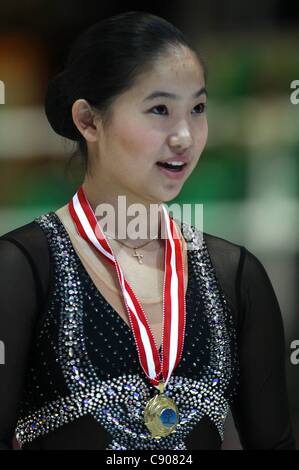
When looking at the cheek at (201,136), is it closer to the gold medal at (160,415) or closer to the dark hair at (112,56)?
the dark hair at (112,56)

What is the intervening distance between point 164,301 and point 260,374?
27cm

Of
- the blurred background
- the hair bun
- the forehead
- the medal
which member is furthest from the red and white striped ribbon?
the blurred background

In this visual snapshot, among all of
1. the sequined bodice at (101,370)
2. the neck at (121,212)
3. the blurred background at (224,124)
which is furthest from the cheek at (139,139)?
the blurred background at (224,124)

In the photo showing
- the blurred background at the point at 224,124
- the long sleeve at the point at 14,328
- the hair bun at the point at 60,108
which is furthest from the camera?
the blurred background at the point at 224,124

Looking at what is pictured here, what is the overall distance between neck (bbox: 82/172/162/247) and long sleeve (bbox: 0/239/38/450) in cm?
21

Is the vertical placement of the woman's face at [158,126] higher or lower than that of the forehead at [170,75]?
lower

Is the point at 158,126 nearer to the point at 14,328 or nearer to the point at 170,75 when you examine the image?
the point at 170,75

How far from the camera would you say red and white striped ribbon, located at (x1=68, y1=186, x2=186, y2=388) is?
1795 millimetres

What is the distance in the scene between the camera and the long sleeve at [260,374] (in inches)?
76.0

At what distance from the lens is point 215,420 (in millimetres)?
1865

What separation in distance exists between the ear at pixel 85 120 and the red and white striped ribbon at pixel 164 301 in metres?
0.13

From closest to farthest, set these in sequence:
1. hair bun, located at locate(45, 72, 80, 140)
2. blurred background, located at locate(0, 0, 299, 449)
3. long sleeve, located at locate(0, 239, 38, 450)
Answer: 1. long sleeve, located at locate(0, 239, 38, 450)
2. hair bun, located at locate(45, 72, 80, 140)
3. blurred background, located at locate(0, 0, 299, 449)

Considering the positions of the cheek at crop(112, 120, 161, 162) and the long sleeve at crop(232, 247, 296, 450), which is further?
Answer: the long sleeve at crop(232, 247, 296, 450)

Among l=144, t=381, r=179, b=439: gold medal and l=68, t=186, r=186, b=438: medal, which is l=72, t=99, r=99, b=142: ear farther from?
l=144, t=381, r=179, b=439: gold medal
